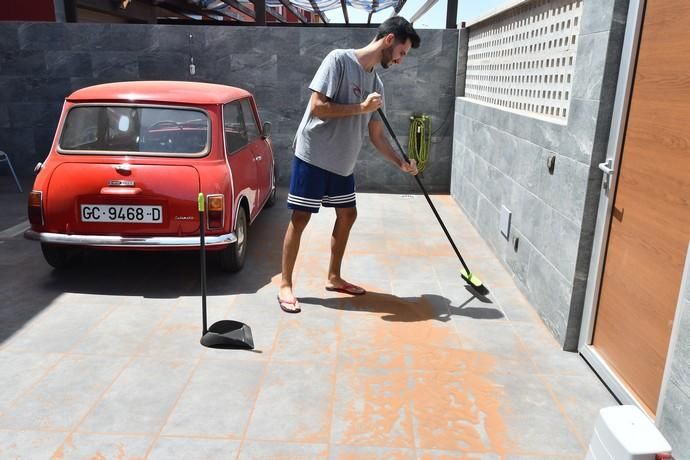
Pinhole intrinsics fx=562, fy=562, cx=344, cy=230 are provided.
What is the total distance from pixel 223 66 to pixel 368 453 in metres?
6.85

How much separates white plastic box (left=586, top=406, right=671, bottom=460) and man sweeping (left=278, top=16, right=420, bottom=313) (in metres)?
2.35

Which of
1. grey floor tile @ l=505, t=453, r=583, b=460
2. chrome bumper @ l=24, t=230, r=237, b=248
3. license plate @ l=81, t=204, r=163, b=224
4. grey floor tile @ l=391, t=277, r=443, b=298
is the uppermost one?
license plate @ l=81, t=204, r=163, b=224

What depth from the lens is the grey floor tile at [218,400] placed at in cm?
274

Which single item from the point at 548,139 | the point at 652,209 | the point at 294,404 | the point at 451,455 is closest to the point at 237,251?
the point at 294,404

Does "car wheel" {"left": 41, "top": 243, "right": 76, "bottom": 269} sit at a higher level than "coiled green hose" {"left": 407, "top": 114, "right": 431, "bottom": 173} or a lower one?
lower

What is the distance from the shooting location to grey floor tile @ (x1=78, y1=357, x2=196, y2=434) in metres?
2.75

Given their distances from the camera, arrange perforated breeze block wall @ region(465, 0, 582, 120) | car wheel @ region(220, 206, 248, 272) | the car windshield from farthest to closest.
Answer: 1. car wheel @ region(220, 206, 248, 272)
2. the car windshield
3. perforated breeze block wall @ region(465, 0, 582, 120)

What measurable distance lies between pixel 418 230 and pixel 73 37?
228 inches

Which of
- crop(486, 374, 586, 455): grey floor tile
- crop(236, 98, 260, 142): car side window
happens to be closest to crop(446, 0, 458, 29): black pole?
crop(236, 98, 260, 142): car side window

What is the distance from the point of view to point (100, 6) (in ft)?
39.6

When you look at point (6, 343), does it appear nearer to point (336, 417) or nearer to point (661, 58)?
point (336, 417)

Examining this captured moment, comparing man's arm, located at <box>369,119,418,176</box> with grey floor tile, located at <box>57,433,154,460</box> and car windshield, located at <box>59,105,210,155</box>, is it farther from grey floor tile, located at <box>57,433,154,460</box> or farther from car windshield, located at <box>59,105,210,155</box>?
grey floor tile, located at <box>57,433,154,460</box>

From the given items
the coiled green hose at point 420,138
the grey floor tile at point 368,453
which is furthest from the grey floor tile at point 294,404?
the coiled green hose at point 420,138

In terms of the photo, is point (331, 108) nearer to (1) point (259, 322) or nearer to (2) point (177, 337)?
(1) point (259, 322)
